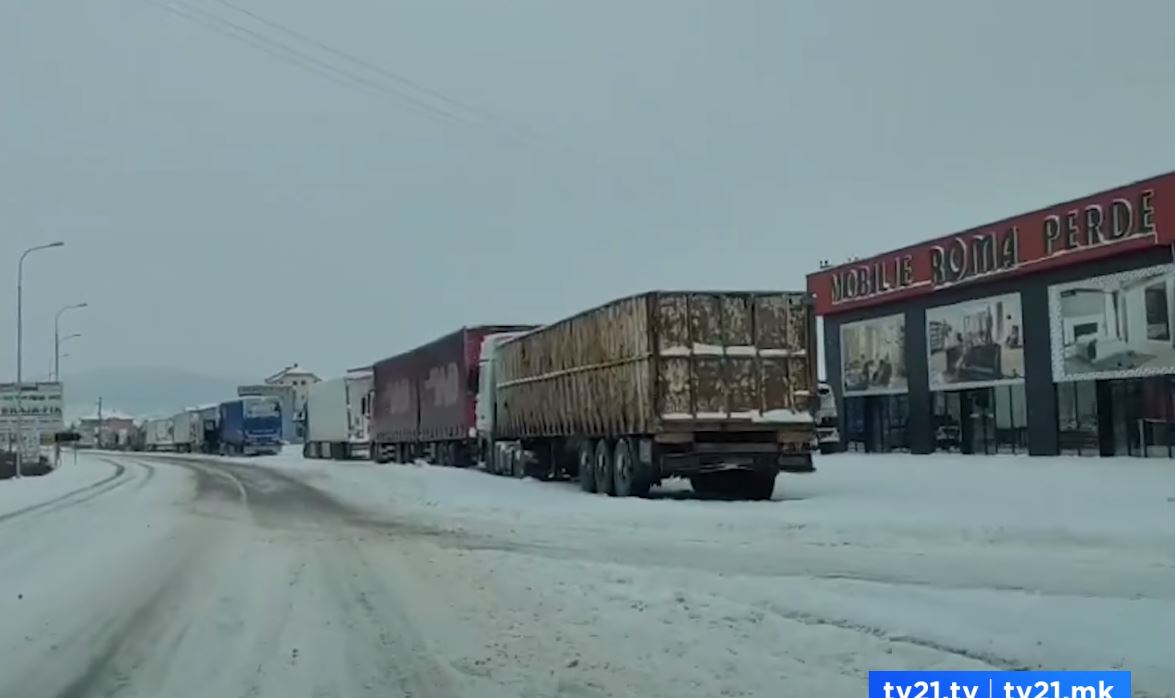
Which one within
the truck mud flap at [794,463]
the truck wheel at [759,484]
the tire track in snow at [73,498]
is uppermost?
the truck mud flap at [794,463]

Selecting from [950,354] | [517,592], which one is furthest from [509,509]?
[950,354]

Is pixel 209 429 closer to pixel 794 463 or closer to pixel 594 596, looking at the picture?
pixel 794 463

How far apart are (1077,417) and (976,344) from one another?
5.35 m

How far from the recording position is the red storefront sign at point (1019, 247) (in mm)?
35188

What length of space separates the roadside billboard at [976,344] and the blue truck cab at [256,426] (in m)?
44.3

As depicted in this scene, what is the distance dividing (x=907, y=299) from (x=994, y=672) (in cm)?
4128

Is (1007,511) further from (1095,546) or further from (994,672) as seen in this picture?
(994,672)

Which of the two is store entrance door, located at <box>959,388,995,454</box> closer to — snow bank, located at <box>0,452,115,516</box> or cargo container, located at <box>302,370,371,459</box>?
cargo container, located at <box>302,370,371,459</box>

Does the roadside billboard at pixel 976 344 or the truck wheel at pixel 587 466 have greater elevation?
the roadside billboard at pixel 976 344

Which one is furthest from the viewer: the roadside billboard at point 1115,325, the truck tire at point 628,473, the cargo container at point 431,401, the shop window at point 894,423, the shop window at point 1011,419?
the shop window at point 894,423

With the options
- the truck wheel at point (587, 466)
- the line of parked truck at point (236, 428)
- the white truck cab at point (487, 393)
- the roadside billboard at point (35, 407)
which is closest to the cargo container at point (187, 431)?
the line of parked truck at point (236, 428)

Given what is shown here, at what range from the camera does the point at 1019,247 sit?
4072cm

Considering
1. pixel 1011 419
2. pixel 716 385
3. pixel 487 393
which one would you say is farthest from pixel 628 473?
pixel 1011 419

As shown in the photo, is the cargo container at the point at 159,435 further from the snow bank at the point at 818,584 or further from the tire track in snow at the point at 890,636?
the tire track in snow at the point at 890,636
